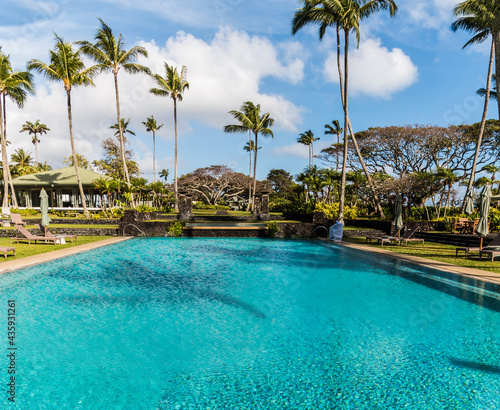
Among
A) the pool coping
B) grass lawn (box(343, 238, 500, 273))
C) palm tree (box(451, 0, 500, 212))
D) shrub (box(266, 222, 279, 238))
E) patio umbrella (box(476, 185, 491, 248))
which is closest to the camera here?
the pool coping

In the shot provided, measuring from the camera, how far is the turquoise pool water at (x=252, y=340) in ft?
12.6

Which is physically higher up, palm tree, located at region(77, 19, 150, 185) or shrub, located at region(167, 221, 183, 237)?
palm tree, located at region(77, 19, 150, 185)

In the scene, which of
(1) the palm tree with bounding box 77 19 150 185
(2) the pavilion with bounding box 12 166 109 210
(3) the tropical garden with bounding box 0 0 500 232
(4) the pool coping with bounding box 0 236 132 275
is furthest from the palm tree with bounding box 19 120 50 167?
(4) the pool coping with bounding box 0 236 132 275

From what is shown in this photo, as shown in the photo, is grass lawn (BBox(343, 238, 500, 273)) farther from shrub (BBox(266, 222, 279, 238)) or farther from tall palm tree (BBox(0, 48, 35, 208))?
tall palm tree (BBox(0, 48, 35, 208))

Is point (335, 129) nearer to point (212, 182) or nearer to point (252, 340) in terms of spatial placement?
point (212, 182)

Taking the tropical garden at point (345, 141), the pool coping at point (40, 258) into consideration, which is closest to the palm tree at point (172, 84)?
the tropical garden at point (345, 141)

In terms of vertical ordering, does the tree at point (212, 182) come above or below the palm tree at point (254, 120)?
below

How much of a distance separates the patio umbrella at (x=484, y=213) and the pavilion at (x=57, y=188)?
32868mm

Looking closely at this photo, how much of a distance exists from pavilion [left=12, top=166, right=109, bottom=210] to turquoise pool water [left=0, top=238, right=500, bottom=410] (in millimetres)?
26363

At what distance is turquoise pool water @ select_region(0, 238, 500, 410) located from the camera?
152 inches

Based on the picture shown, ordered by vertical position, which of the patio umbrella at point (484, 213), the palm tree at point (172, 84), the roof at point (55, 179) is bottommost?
the patio umbrella at point (484, 213)

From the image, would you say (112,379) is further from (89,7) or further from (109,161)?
(109,161)

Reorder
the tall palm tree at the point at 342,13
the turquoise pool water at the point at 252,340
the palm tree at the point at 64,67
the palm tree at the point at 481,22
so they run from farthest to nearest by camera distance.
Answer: the palm tree at the point at 64,67 < the tall palm tree at the point at 342,13 < the palm tree at the point at 481,22 < the turquoise pool water at the point at 252,340

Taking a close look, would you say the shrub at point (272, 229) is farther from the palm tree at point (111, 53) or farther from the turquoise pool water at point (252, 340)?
the palm tree at point (111, 53)
